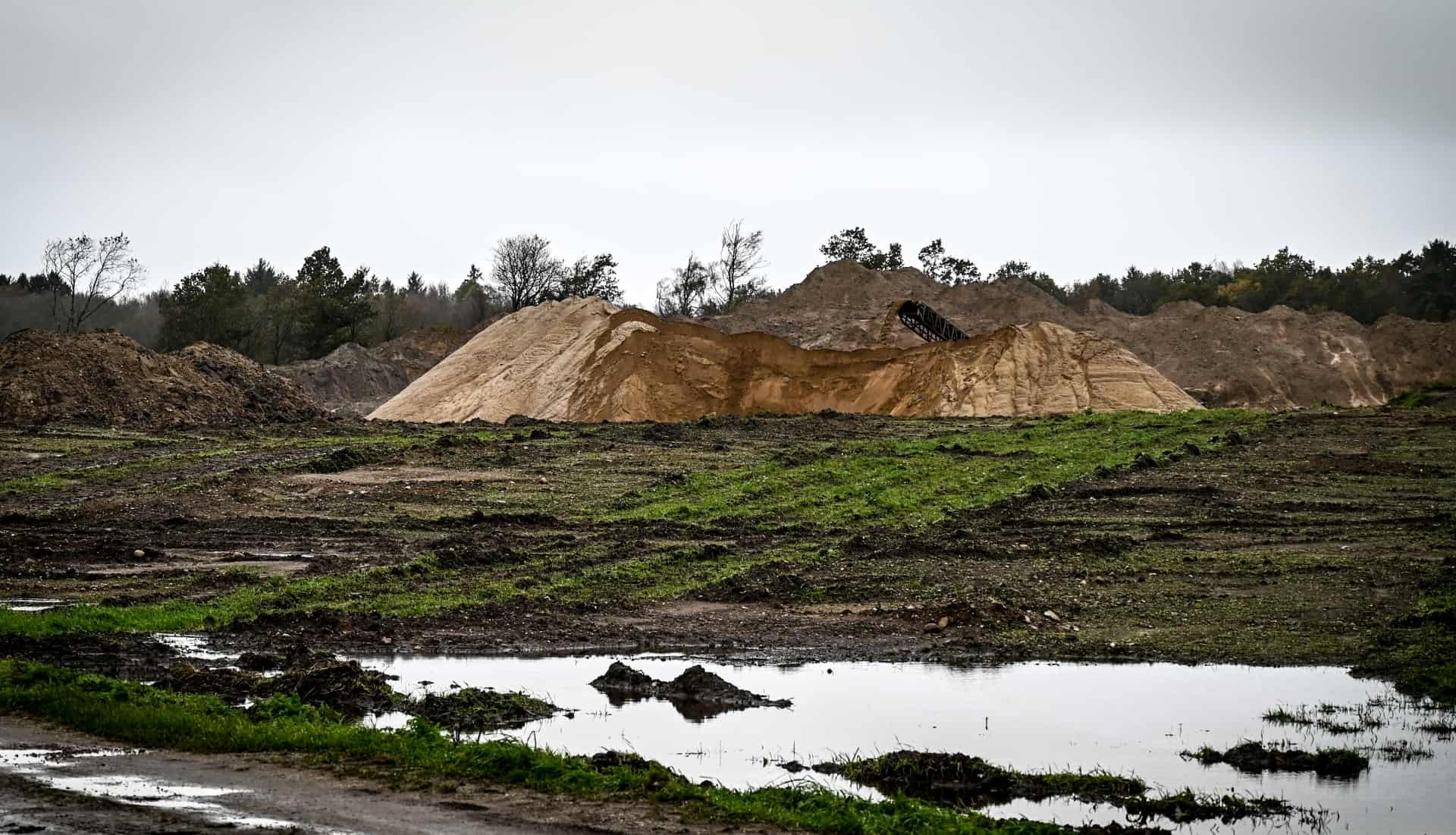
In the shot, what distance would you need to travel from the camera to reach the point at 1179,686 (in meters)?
15.2

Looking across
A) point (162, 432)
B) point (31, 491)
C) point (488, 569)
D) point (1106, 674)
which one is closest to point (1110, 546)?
point (1106, 674)

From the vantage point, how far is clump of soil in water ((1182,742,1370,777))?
11.7m

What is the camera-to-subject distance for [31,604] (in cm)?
1905

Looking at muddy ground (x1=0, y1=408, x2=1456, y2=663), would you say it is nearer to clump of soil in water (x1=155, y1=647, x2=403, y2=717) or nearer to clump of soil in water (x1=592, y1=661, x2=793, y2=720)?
clump of soil in water (x1=592, y1=661, x2=793, y2=720)

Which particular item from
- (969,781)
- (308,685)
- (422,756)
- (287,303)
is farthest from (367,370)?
(969,781)

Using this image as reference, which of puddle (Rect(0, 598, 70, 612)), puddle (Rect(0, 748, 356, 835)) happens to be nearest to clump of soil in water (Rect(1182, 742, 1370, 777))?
puddle (Rect(0, 748, 356, 835))

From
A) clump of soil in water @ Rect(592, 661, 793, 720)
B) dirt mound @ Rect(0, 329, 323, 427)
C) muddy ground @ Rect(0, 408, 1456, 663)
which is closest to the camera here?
clump of soil in water @ Rect(592, 661, 793, 720)

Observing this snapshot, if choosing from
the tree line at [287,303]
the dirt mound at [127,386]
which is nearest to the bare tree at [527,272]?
the tree line at [287,303]

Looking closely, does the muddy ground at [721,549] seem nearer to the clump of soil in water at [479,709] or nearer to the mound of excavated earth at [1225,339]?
the clump of soil in water at [479,709]

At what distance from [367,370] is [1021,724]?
7743 cm

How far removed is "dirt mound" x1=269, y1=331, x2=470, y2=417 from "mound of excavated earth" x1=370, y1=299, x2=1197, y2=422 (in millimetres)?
20998

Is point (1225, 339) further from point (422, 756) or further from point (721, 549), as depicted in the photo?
point (422, 756)

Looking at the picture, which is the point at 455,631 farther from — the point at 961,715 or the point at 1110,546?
the point at 1110,546

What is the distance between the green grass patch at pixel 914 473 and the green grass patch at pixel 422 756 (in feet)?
53.4
